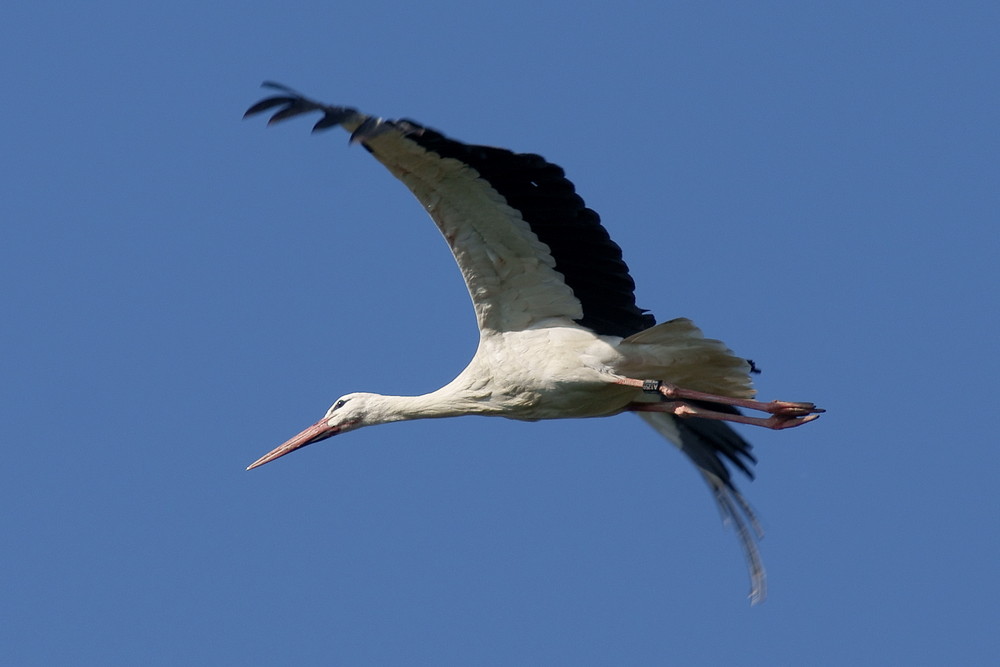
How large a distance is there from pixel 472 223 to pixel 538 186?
1.51 ft

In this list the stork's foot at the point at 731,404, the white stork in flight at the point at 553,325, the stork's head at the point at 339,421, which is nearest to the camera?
the white stork in flight at the point at 553,325

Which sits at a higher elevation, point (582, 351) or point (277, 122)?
point (277, 122)

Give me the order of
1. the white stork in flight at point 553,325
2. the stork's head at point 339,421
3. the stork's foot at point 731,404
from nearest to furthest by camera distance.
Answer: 1. the white stork in flight at point 553,325
2. the stork's foot at point 731,404
3. the stork's head at point 339,421

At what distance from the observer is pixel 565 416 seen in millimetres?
9633

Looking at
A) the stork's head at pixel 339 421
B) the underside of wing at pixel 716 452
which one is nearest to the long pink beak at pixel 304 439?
the stork's head at pixel 339 421

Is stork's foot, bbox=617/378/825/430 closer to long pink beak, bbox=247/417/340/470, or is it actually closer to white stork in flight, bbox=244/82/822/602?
white stork in flight, bbox=244/82/822/602

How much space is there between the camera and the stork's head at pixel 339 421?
10.4 m

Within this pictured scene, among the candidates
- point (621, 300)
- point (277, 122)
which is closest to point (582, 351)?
point (621, 300)

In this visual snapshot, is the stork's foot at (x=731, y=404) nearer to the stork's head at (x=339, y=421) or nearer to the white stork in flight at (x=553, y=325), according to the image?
the white stork in flight at (x=553, y=325)

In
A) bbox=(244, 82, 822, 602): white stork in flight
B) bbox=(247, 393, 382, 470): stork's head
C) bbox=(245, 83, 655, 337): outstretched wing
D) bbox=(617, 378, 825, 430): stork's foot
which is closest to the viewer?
bbox=(245, 83, 655, 337): outstretched wing

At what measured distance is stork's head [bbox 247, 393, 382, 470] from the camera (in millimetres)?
10383

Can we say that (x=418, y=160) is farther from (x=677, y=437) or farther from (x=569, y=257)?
(x=677, y=437)

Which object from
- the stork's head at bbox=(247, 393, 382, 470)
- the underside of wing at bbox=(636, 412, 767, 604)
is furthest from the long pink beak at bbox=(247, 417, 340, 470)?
the underside of wing at bbox=(636, 412, 767, 604)

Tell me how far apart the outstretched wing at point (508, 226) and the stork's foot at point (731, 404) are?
0.38 meters
